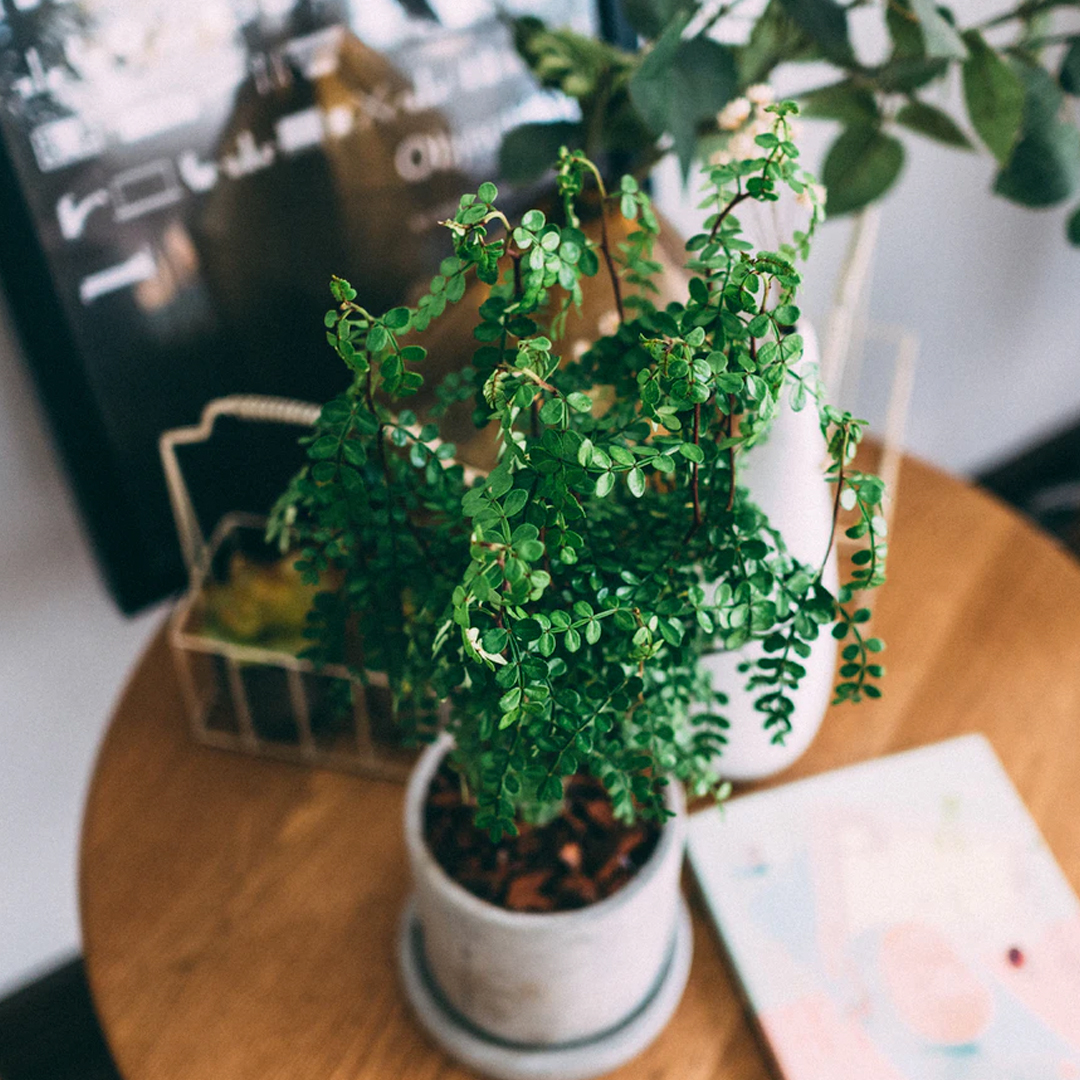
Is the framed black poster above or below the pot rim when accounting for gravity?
above

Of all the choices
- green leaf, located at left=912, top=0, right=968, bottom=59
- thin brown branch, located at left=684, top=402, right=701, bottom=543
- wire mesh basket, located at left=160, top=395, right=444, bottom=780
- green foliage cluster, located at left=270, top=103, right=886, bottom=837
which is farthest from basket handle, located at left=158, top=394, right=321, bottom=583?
green leaf, located at left=912, top=0, right=968, bottom=59

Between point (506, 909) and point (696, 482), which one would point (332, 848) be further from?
point (696, 482)

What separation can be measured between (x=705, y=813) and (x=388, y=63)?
64 cm

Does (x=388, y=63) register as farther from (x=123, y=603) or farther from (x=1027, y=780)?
(x=1027, y=780)

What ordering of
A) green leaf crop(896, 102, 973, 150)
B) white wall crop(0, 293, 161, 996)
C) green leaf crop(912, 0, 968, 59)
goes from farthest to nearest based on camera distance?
white wall crop(0, 293, 161, 996), green leaf crop(896, 102, 973, 150), green leaf crop(912, 0, 968, 59)

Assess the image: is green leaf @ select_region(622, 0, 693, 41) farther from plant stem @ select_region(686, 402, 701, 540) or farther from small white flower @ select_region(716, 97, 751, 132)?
plant stem @ select_region(686, 402, 701, 540)

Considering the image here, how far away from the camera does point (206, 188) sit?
0.87 meters

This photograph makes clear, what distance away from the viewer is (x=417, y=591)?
21.5 inches

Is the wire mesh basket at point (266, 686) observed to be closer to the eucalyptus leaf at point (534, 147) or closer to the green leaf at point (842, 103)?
the eucalyptus leaf at point (534, 147)

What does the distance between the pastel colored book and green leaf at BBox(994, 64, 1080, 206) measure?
41cm

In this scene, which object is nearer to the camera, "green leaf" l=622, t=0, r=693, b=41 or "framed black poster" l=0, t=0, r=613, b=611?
"green leaf" l=622, t=0, r=693, b=41

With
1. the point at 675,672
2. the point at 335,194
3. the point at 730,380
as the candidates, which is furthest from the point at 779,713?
the point at 335,194

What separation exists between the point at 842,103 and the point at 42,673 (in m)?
0.91

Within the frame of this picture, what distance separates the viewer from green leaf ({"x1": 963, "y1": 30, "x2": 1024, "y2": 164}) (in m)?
0.69
